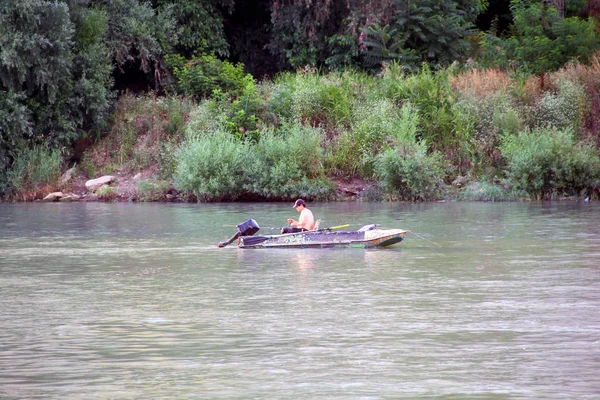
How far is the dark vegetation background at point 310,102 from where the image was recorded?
38.9 meters

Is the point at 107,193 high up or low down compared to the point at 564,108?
down

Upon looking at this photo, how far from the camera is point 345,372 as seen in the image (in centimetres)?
1074

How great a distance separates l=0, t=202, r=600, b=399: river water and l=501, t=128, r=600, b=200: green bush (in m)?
11.5

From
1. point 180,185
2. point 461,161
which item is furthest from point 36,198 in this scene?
point 461,161

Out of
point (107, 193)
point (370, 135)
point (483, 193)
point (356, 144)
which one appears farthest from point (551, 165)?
point (107, 193)

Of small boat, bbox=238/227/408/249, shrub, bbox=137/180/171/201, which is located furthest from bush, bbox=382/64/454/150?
small boat, bbox=238/227/408/249

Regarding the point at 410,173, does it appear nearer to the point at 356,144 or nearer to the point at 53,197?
the point at 356,144

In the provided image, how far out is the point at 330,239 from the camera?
23.0 meters

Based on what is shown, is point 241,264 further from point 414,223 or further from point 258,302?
point 414,223

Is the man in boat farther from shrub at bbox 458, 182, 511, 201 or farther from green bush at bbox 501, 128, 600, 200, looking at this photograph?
shrub at bbox 458, 182, 511, 201

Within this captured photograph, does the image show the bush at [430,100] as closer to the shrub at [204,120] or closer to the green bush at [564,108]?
the green bush at [564,108]

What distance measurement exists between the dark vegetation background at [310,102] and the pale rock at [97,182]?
39.2 inches

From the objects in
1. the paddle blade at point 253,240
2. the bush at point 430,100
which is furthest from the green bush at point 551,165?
the paddle blade at point 253,240

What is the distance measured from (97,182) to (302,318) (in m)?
29.8
